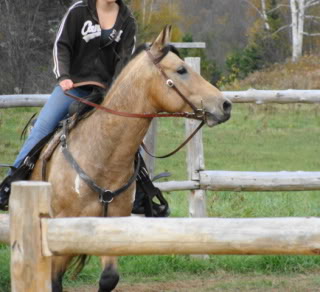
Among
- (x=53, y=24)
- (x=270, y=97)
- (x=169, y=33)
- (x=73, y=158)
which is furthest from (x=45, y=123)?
(x=53, y=24)

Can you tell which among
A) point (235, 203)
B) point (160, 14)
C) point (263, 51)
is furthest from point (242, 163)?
point (160, 14)

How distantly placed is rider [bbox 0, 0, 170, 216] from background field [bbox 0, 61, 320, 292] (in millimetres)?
1590

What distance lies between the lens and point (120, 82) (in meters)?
6.09

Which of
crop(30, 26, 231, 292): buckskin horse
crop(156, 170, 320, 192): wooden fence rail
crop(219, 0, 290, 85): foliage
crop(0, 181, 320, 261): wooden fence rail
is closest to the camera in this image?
crop(0, 181, 320, 261): wooden fence rail

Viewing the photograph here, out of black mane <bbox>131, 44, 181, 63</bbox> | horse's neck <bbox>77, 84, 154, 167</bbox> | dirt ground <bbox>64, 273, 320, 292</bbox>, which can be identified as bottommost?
dirt ground <bbox>64, 273, 320, 292</bbox>

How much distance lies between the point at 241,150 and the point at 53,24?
11342mm

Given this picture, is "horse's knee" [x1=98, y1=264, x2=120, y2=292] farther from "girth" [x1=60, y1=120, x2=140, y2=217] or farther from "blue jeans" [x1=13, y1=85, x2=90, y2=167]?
"blue jeans" [x1=13, y1=85, x2=90, y2=167]

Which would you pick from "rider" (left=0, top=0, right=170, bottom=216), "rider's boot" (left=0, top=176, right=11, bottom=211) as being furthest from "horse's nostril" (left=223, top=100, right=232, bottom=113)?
"rider's boot" (left=0, top=176, right=11, bottom=211)

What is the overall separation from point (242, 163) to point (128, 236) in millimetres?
11276

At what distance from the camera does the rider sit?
6.42m

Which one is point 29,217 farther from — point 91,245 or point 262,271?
point 262,271

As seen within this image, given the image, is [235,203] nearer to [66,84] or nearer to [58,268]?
[66,84]

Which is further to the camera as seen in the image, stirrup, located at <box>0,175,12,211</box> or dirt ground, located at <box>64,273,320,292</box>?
dirt ground, located at <box>64,273,320,292</box>

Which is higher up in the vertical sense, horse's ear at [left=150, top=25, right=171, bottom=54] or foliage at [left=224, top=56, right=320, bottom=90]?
foliage at [left=224, top=56, right=320, bottom=90]
